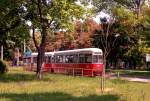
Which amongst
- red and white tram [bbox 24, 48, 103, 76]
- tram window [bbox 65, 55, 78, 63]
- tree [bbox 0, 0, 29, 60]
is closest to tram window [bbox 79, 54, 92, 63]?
red and white tram [bbox 24, 48, 103, 76]

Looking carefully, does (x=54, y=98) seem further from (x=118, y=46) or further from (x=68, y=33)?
(x=118, y=46)

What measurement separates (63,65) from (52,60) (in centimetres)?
505

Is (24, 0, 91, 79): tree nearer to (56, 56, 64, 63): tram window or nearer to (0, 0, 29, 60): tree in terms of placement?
(0, 0, 29, 60): tree

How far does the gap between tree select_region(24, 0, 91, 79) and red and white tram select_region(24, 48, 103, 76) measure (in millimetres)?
11713

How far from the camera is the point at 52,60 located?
60.9 metres

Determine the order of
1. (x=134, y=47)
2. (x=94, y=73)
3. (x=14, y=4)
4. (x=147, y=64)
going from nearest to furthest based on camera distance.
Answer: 1. (x=14, y=4)
2. (x=94, y=73)
3. (x=134, y=47)
4. (x=147, y=64)

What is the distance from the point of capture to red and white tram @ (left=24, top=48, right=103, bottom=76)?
1934 inches

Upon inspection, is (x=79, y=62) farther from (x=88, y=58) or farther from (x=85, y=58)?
(x=88, y=58)

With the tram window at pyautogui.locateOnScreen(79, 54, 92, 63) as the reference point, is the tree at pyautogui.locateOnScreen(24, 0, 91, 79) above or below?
above

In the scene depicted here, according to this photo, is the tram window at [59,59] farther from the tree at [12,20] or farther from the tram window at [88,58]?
the tree at [12,20]

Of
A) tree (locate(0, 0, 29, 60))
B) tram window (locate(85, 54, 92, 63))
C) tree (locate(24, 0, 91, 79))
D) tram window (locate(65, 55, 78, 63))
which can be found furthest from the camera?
tram window (locate(65, 55, 78, 63))

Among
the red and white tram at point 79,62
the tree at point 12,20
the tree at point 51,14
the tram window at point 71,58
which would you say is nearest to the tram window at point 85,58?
the red and white tram at point 79,62

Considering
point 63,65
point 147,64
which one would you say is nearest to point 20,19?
point 63,65

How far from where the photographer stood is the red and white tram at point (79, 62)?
4912 centimetres
